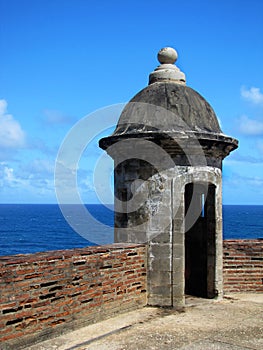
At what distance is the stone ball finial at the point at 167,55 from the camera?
25.1 ft

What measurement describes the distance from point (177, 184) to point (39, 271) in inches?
97.9

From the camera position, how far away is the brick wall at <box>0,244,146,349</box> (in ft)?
16.4

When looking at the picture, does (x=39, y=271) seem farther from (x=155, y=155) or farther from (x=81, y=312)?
(x=155, y=155)

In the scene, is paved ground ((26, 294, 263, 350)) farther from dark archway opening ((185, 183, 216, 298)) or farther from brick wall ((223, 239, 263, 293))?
brick wall ((223, 239, 263, 293))

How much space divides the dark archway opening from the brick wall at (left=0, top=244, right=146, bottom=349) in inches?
49.0

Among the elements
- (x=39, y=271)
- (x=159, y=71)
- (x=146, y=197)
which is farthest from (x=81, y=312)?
(x=159, y=71)

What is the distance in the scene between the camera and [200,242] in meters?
8.33

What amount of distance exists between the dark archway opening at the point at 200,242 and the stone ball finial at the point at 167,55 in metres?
2.03

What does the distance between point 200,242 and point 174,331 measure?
2.83 meters

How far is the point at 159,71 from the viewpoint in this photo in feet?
24.9

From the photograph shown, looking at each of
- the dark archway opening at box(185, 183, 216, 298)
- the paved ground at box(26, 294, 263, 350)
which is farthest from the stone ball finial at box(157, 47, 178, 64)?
the paved ground at box(26, 294, 263, 350)

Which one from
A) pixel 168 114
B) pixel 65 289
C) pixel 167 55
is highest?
pixel 167 55

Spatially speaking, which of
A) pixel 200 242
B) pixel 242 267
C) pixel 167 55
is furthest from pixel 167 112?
pixel 242 267

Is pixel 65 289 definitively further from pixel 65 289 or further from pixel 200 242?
pixel 200 242
